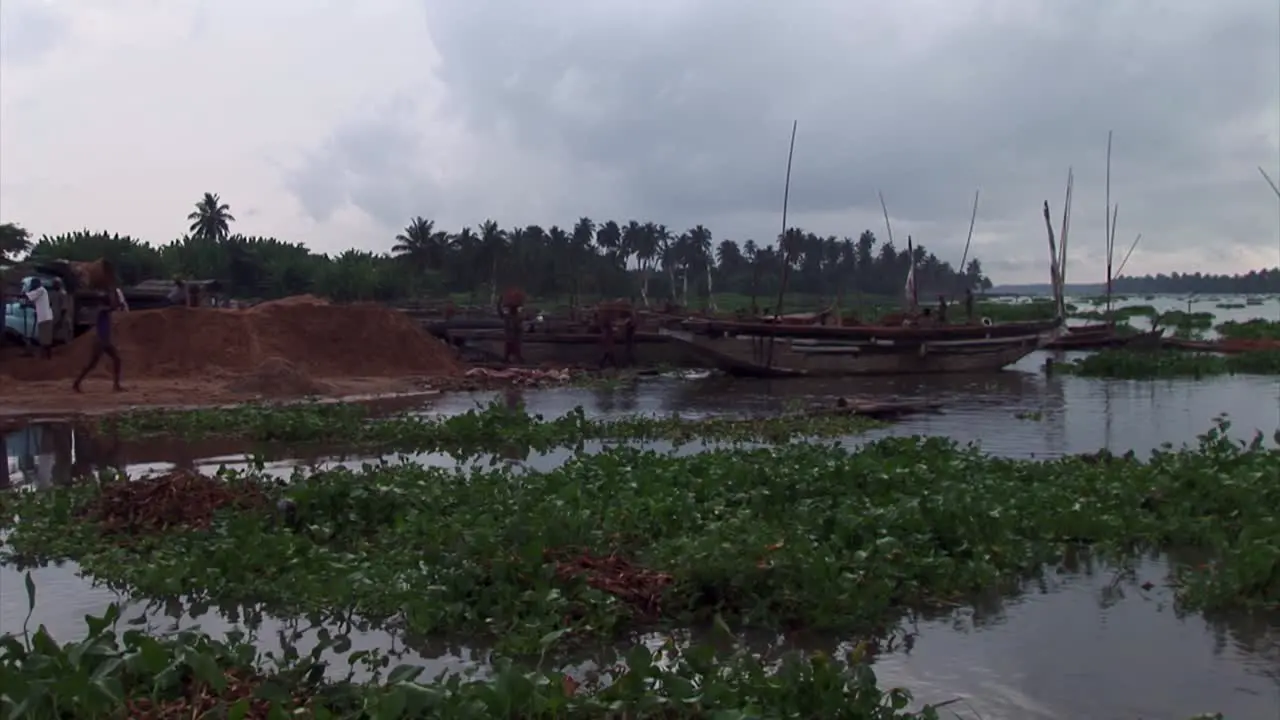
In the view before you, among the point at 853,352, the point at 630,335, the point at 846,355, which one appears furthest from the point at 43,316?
the point at 853,352

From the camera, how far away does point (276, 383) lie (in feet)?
71.4

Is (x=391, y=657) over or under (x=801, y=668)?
under

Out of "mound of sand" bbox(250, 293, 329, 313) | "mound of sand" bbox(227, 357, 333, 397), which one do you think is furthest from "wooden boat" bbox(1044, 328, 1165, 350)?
"mound of sand" bbox(227, 357, 333, 397)

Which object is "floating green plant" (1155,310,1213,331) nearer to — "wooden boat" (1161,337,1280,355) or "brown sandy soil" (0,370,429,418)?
"wooden boat" (1161,337,1280,355)

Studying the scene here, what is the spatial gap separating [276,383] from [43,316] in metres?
5.03

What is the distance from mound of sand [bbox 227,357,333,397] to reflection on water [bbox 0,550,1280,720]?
14.3m

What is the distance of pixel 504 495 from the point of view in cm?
891

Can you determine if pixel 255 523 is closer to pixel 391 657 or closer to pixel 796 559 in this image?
pixel 391 657

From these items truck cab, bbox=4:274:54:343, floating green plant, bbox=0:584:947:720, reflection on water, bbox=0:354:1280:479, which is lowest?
reflection on water, bbox=0:354:1280:479

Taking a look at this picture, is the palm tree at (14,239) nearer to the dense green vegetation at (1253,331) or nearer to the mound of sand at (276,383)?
the mound of sand at (276,383)

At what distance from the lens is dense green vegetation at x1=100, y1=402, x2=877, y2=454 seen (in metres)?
14.4

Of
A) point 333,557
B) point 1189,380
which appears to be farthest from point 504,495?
point 1189,380

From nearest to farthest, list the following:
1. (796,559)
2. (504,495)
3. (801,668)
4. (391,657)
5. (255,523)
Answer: (801,668) < (391,657) < (796,559) < (255,523) < (504,495)

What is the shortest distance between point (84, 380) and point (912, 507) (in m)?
18.6
